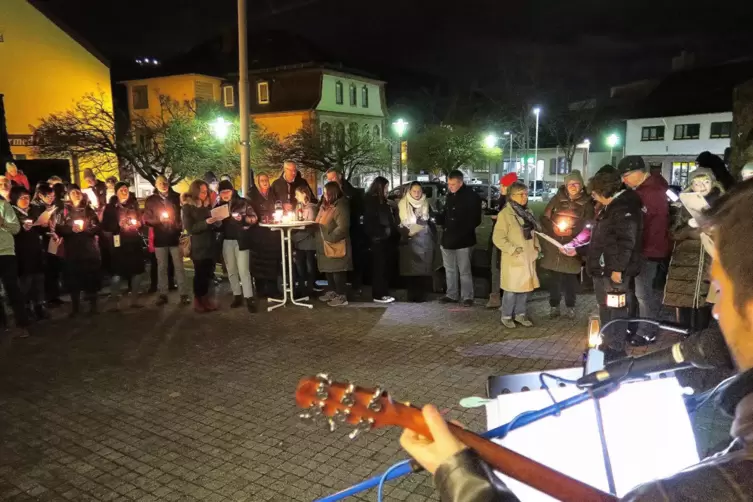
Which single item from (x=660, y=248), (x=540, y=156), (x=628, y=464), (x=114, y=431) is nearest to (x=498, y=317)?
(x=660, y=248)

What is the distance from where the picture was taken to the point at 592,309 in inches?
341

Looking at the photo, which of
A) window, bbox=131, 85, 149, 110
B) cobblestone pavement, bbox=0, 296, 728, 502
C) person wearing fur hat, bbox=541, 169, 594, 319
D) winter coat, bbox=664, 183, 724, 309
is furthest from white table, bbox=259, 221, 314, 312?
window, bbox=131, 85, 149, 110

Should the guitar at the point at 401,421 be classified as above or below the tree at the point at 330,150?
below

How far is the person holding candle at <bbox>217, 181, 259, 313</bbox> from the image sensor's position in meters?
8.70

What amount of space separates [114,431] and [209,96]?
3719cm

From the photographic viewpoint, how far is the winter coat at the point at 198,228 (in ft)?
28.0

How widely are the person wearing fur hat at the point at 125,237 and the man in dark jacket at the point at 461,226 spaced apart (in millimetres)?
4877

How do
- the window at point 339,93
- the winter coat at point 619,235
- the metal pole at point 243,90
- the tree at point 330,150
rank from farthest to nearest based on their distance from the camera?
the window at point 339,93, the tree at point 330,150, the metal pole at point 243,90, the winter coat at point 619,235

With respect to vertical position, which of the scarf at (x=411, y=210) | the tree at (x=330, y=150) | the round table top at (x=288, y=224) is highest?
the tree at (x=330, y=150)

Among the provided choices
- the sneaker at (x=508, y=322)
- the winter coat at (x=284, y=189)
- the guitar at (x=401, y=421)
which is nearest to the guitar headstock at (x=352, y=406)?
the guitar at (x=401, y=421)

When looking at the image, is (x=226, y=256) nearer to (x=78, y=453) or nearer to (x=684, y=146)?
(x=78, y=453)

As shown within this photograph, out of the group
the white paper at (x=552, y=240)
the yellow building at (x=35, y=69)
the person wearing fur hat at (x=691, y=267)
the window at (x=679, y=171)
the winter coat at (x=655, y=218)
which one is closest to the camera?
the person wearing fur hat at (x=691, y=267)

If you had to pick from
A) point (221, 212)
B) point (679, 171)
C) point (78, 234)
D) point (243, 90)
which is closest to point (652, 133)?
point (679, 171)

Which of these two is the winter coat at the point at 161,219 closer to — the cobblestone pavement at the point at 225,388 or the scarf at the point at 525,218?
the cobblestone pavement at the point at 225,388
